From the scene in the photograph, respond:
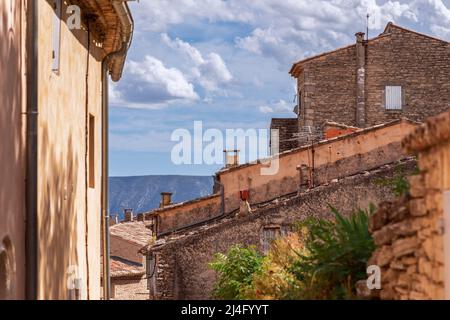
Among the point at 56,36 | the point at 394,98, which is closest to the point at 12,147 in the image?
the point at 56,36

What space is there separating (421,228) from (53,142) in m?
4.74

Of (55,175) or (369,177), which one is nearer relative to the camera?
(55,175)

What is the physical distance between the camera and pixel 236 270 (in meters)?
17.9

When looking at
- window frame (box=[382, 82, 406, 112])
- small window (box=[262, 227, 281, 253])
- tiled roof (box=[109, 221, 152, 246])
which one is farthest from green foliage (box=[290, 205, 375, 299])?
tiled roof (box=[109, 221, 152, 246])

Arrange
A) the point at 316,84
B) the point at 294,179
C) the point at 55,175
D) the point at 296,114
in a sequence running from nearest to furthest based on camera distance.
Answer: the point at 55,175 < the point at 294,179 < the point at 316,84 < the point at 296,114

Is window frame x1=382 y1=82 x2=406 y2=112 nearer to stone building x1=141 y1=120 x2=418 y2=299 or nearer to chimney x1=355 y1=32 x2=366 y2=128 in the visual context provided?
chimney x1=355 y1=32 x2=366 y2=128

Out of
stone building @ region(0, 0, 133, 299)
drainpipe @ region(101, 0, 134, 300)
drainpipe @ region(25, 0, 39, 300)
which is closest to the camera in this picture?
stone building @ region(0, 0, 133, 299)

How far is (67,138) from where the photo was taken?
451 inches

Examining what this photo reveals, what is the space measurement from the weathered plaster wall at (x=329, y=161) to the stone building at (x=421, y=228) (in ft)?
55.2

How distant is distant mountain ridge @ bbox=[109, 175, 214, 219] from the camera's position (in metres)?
84.0

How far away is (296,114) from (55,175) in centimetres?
2718

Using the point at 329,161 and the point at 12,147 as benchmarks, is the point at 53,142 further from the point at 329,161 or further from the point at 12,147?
the point at 329,161
